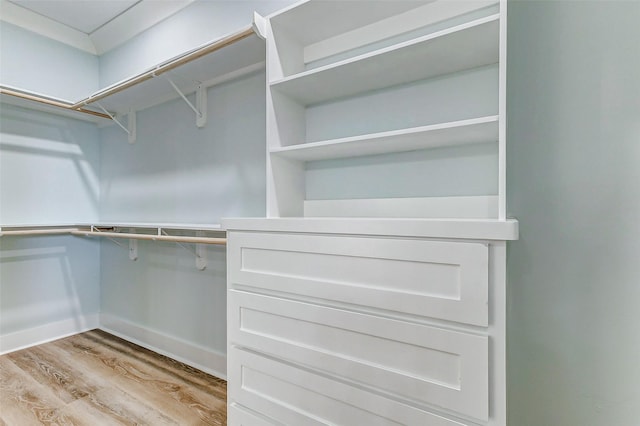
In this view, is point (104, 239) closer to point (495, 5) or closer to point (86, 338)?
point (86, 338)

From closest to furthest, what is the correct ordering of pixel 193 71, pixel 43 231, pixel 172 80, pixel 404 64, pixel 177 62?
pixel 404 64 → pixel 177 62 → pixel 193 71 → pixel 172 80 → pixel 43 231

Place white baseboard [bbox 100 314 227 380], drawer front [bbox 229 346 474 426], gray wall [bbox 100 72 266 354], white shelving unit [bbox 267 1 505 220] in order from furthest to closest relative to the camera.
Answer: white baseboard [bbox 100 314 227 380] < gray wall [bbox 100 72 266 354] < white shelving unit [bbox 267 1 505 220] < drawer front [bbox 229 346 474 426]

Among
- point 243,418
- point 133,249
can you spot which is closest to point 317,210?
point 243,418

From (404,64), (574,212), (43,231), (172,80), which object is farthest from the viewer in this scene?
(43,231)

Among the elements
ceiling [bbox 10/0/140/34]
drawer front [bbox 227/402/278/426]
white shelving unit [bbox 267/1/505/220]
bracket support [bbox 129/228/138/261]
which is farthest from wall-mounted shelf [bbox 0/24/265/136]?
drawer front [bbox 227/402/278/426]

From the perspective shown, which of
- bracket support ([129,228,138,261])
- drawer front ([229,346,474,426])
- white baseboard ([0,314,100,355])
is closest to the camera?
drawer front ([229,346,474,426])

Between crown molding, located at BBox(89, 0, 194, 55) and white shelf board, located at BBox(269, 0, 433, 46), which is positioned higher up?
crown molding, located at BBox(89, 0, 194, 55)

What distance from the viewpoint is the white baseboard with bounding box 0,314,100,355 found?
7.61 feet

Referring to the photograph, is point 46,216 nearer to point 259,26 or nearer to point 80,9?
point 80,9

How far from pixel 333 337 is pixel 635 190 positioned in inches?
40.4

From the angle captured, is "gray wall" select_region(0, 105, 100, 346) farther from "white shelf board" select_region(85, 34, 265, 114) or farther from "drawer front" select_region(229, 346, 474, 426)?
"drawer front" select_region(229, 346, 474, 426)

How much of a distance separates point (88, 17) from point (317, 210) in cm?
240

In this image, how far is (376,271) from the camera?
954 millimetres

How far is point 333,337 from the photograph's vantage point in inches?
40.7
